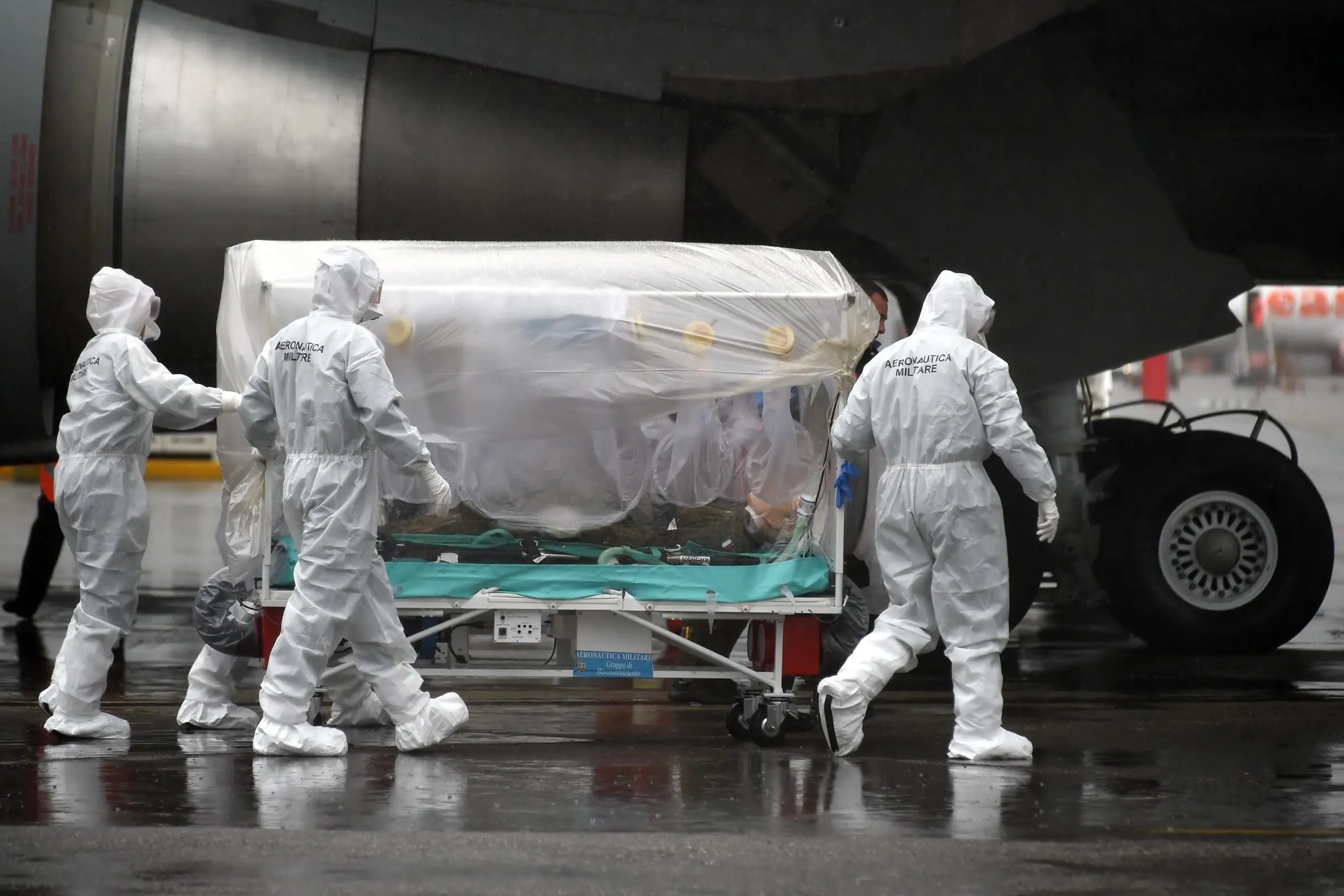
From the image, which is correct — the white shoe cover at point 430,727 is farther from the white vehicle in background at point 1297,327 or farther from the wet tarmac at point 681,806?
the white vehicle in background at point 1297,327

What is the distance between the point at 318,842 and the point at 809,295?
10.4 feet

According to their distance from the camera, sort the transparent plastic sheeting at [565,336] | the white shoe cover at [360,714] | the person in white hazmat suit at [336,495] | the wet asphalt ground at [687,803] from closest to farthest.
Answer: the wet asphalt ground at [687,803]
the person in white hazmat suit at [336,495]
the transparent plastic sheeting at [565,336]
the white shoe cover at [360,714]

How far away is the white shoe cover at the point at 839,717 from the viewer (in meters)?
6.64

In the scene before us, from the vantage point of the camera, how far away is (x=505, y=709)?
8.20 meters

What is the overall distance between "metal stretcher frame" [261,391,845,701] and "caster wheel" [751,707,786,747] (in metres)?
0.09

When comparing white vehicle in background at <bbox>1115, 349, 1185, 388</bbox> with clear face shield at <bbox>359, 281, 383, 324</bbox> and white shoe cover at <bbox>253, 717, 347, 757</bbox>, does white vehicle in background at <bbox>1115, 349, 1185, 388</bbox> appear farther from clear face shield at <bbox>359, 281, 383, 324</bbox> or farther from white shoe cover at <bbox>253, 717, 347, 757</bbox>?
white shoe cover at <bbox>253, 717, 347, 757</bbox>

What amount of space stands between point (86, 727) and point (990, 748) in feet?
12.6

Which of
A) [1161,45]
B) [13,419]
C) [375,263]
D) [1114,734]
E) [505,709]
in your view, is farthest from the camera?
[1161,45]

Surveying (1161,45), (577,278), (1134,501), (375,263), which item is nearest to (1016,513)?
(1134,501)

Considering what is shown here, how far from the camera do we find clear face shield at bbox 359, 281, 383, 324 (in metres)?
6.63

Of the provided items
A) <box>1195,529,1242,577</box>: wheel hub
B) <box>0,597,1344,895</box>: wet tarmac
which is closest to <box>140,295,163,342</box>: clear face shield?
<box>0,597,1344,895</box>: wet tarmac

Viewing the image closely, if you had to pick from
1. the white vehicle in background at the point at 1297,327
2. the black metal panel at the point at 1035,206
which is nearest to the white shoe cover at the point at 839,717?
the black metal panel at the point at 1035,206

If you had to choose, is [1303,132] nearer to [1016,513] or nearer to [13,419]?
[1016,513]

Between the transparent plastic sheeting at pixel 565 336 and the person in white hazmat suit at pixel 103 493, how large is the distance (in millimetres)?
366
